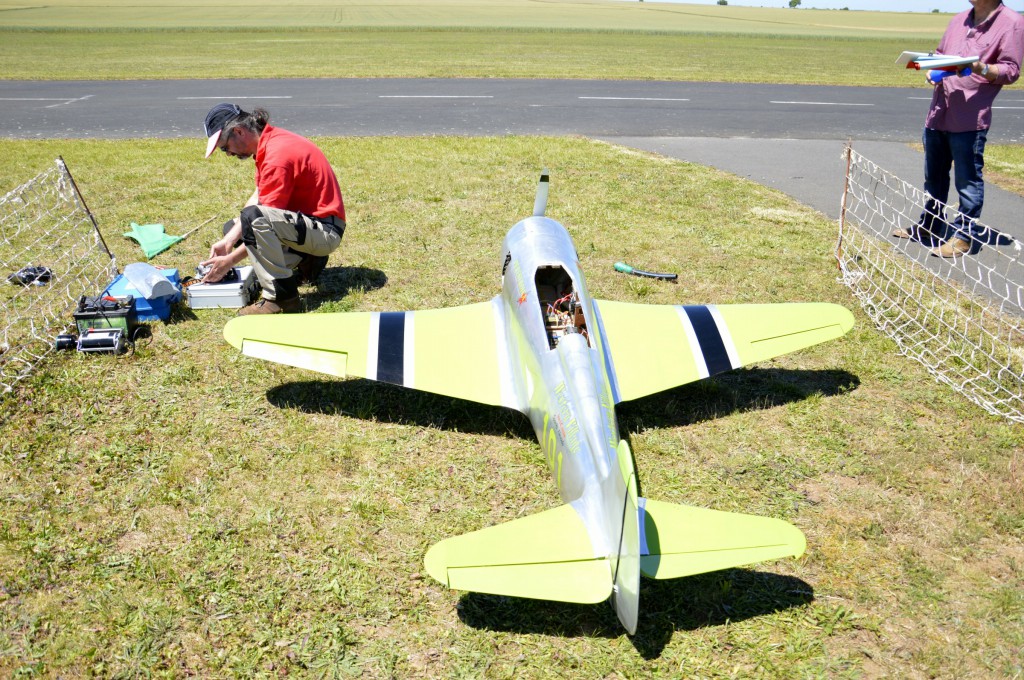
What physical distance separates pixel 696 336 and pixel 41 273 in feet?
26.9

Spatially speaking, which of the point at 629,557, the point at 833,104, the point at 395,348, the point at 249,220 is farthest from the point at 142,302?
the point at 833,104

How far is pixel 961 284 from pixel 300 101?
1958cm

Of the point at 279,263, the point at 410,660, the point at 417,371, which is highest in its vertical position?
the point at 279,263

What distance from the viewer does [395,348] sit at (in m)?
6.29

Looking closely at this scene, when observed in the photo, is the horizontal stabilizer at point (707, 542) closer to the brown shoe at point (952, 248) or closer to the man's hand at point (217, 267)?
the man's hand at point (217, 267)

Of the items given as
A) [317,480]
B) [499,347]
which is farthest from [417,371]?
[317,480]

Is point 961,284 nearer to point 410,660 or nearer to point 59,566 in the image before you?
point 410,660

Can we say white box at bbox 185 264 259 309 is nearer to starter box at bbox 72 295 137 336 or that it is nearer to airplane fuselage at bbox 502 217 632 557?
starter box at bbox 72 295 137 336

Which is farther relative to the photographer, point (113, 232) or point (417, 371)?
point (113, 232)

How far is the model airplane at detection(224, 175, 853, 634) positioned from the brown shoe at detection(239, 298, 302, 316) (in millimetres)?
1489

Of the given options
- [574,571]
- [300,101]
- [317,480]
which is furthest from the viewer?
→ [300,101]

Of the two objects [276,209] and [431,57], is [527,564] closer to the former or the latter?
[276,209]

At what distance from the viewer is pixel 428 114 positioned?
20.2 metres

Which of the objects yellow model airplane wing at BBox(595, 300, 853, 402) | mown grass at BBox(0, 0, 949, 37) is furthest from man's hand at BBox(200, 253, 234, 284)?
mown grass at BBox(0, 0, 949, 37)
